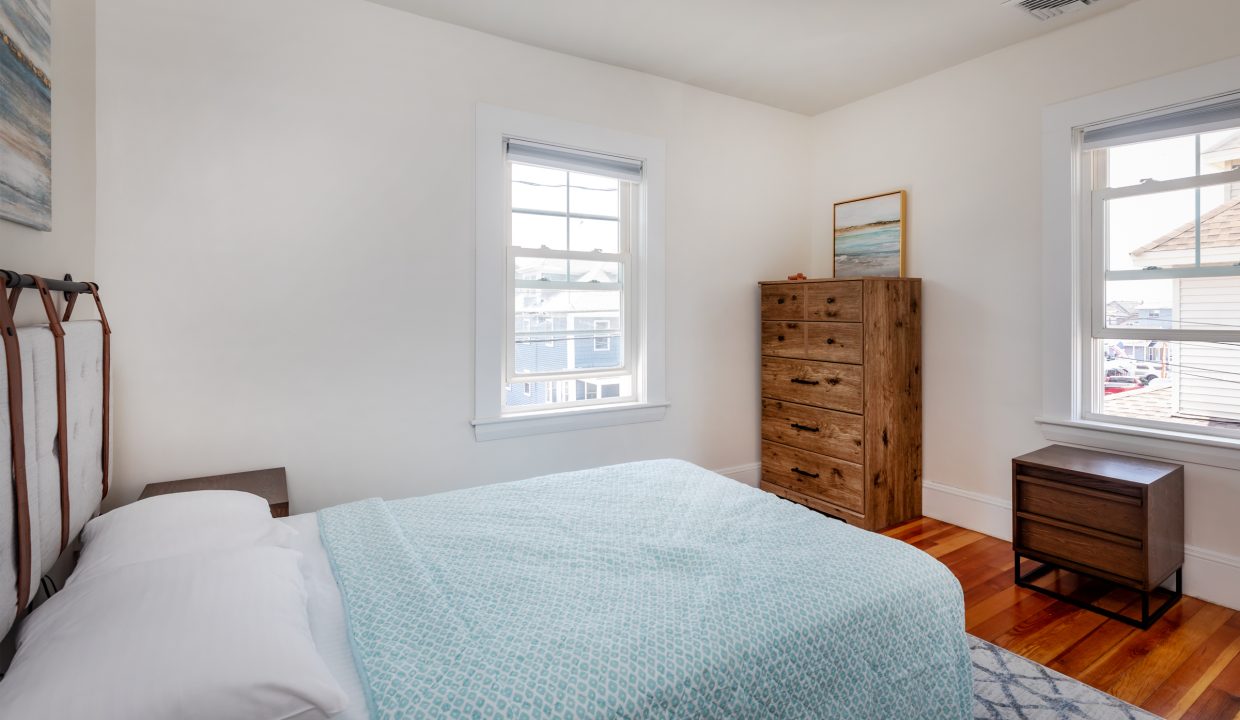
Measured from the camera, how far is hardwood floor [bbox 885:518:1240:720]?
195 cm

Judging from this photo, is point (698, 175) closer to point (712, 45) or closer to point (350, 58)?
point (712, 45)

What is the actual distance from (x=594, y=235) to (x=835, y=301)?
145 cm

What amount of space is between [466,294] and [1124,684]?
3.01 meters

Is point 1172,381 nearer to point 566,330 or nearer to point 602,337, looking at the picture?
point 602,337

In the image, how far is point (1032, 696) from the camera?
1936mm

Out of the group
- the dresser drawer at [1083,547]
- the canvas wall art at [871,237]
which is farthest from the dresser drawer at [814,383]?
the dresser drawer at [1083,547]

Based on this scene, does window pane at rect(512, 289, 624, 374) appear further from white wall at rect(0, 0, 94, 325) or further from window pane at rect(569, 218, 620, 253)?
white wall at rect(0, 0, 94, 325)

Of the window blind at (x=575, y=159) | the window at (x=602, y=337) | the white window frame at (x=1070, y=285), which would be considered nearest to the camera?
the white window frame at (x=1070, y=285)

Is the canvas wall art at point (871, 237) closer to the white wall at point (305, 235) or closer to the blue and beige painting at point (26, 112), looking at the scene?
the white wall at point (305, 235)

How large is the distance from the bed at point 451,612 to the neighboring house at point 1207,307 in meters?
2.08

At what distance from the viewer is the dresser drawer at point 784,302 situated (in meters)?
3.64

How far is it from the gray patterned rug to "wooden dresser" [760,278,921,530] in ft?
3.98

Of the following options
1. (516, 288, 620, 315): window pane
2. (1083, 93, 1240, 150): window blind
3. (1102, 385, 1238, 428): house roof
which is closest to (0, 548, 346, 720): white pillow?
(516, 288, 620, 315): window pane

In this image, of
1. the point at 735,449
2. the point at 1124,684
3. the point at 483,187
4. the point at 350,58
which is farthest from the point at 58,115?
the point at 1124,684
